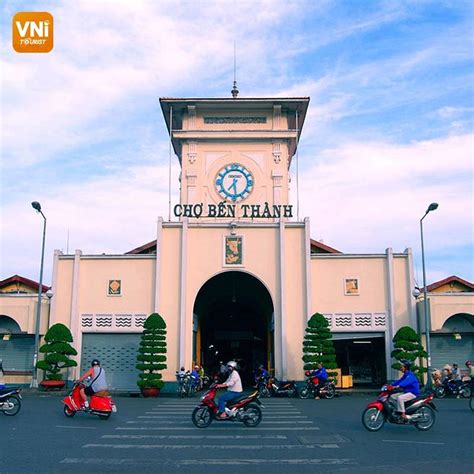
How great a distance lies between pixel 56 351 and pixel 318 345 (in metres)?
11.2

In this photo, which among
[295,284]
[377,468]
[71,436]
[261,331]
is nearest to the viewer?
[377,468]

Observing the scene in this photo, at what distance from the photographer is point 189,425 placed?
14453 mm

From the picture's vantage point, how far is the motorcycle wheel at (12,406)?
16.3 m

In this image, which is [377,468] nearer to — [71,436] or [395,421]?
[395,421]

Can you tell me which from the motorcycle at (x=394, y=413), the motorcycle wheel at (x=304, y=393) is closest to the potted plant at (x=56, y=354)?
the motorcycle wheel at (x=304, y=393)

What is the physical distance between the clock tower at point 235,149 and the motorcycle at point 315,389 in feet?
37.0

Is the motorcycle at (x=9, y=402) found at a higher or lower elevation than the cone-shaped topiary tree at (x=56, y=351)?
lower

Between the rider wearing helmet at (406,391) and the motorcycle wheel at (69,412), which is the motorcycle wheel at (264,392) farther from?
the rider wearing helmet at (406,391)

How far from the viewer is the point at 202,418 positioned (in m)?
13.9

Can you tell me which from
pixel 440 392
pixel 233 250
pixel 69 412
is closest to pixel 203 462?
pixel 69 412

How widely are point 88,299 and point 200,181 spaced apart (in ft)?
29.7

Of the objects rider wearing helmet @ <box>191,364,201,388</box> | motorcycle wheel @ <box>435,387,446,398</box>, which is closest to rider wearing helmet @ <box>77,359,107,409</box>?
rider wearing helmet @ <box>191,364,201,388</box>

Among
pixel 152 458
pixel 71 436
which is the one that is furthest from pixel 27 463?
pixel 71 436

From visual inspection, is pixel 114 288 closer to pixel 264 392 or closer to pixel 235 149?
pixel 264 392
